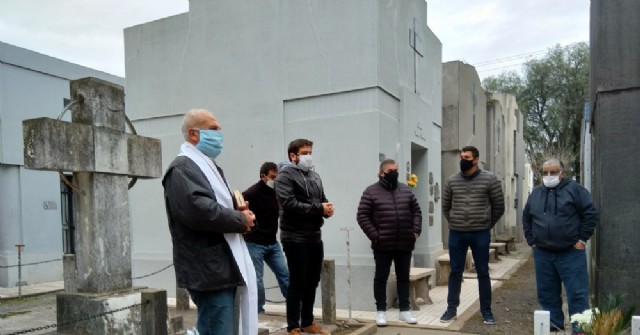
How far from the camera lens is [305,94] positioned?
24.8 ft

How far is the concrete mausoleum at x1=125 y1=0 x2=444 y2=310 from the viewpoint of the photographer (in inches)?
281

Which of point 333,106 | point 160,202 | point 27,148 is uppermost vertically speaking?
point 333,106

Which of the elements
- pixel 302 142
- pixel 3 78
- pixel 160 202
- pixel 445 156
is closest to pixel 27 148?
pixel 302 142

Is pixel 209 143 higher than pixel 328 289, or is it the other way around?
pixel 209 143

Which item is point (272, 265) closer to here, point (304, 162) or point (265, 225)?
point (265, 225)

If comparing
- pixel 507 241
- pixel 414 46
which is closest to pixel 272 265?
pixel 414 46

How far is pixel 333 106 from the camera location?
24.1 feet

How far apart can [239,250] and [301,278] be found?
1902 mm

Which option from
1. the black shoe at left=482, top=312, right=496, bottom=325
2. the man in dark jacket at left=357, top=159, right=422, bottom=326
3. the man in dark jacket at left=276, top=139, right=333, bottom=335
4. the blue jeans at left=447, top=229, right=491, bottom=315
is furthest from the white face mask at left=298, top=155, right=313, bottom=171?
the black shoe at left=482, top=312, right=496, bottom=325

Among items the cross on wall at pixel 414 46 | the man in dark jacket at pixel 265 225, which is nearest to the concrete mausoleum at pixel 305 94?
the cross on wall at pixel 414 46

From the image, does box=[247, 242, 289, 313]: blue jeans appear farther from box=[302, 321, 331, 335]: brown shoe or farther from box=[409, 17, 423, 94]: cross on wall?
box=[409, 17, 423, 94]: cross on wall

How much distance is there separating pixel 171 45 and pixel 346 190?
→ 4047 millimetres

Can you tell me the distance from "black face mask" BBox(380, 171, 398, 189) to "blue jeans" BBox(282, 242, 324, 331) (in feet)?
4.42

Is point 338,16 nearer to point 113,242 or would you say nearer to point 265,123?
point 265,123
